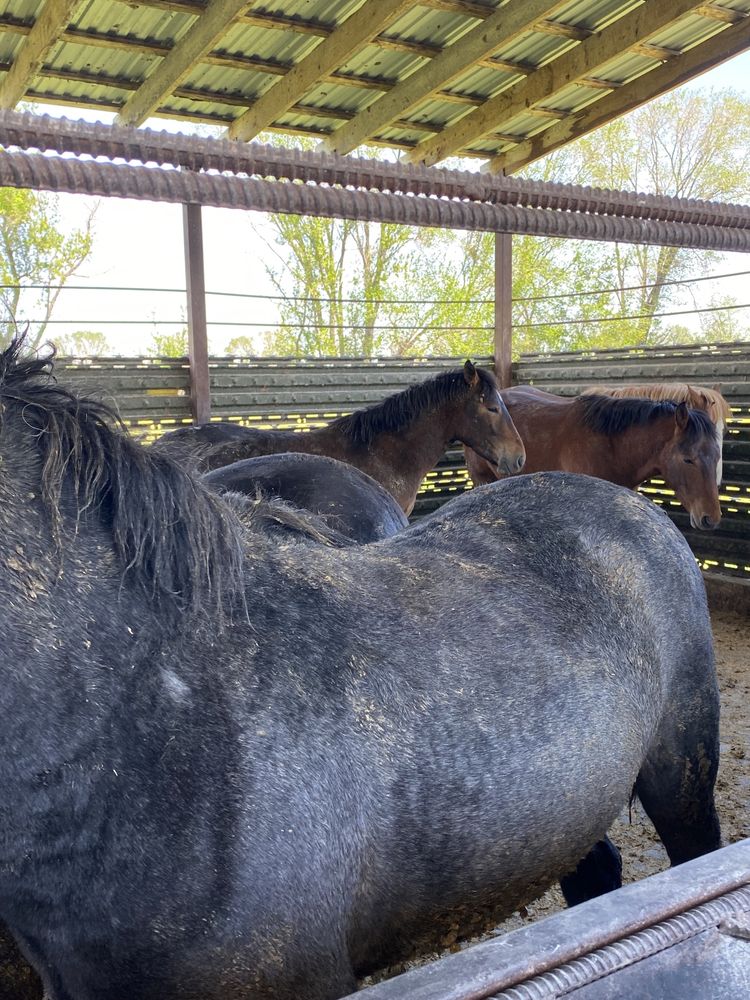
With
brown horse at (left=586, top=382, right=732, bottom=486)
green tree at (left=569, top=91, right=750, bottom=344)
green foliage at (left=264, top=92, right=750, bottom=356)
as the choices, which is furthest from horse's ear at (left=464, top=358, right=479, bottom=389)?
green tree at (left=569, top=91, right=750, bottom=344)

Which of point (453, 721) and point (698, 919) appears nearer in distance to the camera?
point (698, 919)

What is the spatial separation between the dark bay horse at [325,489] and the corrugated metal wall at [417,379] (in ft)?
8.60

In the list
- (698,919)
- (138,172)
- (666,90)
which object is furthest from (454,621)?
(666,90)

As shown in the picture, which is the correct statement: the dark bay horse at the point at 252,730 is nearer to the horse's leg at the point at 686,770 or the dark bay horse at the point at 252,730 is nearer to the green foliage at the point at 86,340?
the horse's leg at the point at 686,770

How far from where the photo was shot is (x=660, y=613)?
212cm

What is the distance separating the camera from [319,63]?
598 centimetres

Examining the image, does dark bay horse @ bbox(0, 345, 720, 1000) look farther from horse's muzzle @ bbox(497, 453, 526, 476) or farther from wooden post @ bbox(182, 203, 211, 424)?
wooden post @ bbox(182, 203, 211, 424)

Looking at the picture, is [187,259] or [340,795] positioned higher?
[187,259]

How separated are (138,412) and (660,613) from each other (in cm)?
564

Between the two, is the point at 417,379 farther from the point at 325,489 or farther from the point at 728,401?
the point at 325,489

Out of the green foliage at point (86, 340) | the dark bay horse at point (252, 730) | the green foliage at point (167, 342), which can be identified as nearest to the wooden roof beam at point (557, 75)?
the green foliage at point (86, 340)

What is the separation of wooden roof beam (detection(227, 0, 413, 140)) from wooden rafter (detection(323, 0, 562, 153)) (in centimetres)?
73

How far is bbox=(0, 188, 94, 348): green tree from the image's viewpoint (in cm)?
1173

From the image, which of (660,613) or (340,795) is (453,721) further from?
(660,613)
